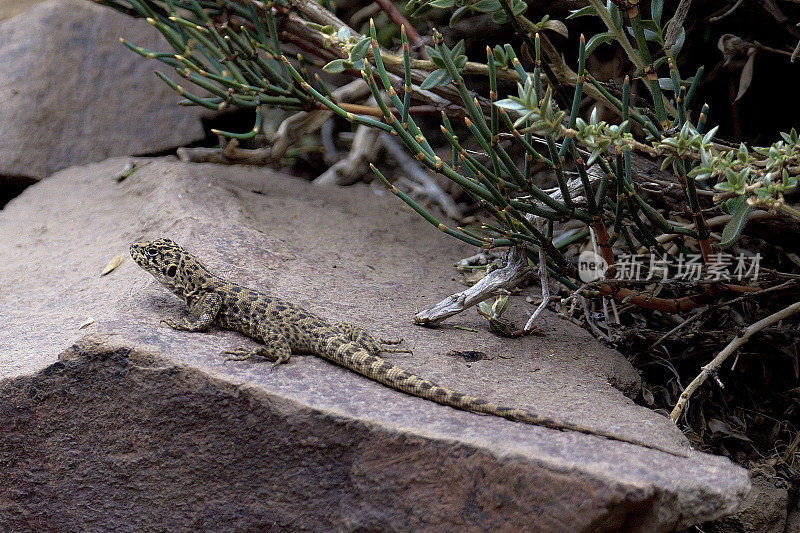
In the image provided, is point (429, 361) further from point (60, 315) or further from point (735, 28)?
point (735, 28)

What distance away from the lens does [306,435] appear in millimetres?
2869

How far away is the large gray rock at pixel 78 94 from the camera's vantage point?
6359 mm

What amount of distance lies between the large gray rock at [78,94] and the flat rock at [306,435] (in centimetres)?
276

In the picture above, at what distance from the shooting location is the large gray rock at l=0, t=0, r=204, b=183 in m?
6.36

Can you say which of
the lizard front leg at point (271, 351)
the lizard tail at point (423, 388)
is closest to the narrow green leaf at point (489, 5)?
the lizard tail at point (423, 388)

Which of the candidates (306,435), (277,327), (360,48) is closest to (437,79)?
(360,48)

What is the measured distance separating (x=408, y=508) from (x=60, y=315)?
2073 mm

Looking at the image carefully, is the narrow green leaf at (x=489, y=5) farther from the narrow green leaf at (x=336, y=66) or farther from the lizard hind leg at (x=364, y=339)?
the lizard hind leg at (x=364, y=339)

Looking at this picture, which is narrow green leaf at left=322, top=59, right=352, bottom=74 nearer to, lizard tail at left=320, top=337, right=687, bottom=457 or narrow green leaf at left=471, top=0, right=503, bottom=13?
narrow green leaf at left=471, top=0, right=503, bottom=13

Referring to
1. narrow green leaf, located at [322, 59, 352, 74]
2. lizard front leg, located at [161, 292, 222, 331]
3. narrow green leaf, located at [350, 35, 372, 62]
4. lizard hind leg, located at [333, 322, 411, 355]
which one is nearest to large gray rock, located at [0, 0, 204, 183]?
narrow green leaf, located at [322, 59, 352, 74]

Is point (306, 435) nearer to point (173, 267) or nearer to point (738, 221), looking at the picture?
point (173, 267)

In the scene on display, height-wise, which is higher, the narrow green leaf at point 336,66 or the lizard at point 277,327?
the narrow green leaf at point 336,66

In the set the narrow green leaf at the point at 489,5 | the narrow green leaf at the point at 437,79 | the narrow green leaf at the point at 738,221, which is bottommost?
the narrow green leaf at the point at 738,221

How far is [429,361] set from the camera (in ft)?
11.4
